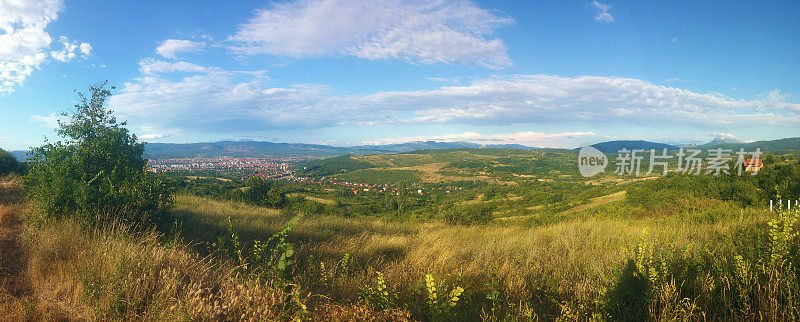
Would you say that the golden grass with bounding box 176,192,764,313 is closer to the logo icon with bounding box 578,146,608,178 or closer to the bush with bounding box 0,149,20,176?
the bush with bounding box 0,149,20,176

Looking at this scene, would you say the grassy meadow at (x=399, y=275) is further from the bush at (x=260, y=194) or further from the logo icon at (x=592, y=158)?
the logo icon at (x=592, y=158)

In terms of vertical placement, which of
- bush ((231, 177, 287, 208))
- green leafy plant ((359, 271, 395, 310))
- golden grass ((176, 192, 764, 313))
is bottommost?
bush ((231, 177, 287, 208))

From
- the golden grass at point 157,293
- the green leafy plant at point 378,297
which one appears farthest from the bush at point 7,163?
the green leafy plant at point 378,297

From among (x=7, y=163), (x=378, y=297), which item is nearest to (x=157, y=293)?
(x=378, y=297)

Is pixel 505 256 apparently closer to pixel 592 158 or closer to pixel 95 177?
pixel 95 177

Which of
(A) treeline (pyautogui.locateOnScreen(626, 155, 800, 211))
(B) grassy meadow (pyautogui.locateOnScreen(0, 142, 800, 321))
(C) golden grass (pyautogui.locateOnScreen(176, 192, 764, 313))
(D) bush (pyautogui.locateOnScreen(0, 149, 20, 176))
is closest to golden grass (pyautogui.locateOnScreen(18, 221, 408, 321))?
(B) grassy meadow (pyautogui.locateOnScreen(0, 142, 800, 321))

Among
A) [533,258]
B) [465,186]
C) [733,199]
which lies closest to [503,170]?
[465,186]

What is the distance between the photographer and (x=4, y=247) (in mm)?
4754

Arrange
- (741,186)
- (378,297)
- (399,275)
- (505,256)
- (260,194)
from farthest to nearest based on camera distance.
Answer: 1. (260,194)
2. (741,186)
3. (505,256)
4. (399,275)
5. (378,297)

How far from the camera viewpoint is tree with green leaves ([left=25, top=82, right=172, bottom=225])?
19.3 ft

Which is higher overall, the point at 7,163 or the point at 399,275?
the point at 7,163

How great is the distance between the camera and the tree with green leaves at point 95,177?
5895 mm

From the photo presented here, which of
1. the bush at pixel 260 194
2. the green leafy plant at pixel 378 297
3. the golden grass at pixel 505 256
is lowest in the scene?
the bush at pixel 260 194

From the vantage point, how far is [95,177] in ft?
20.8
